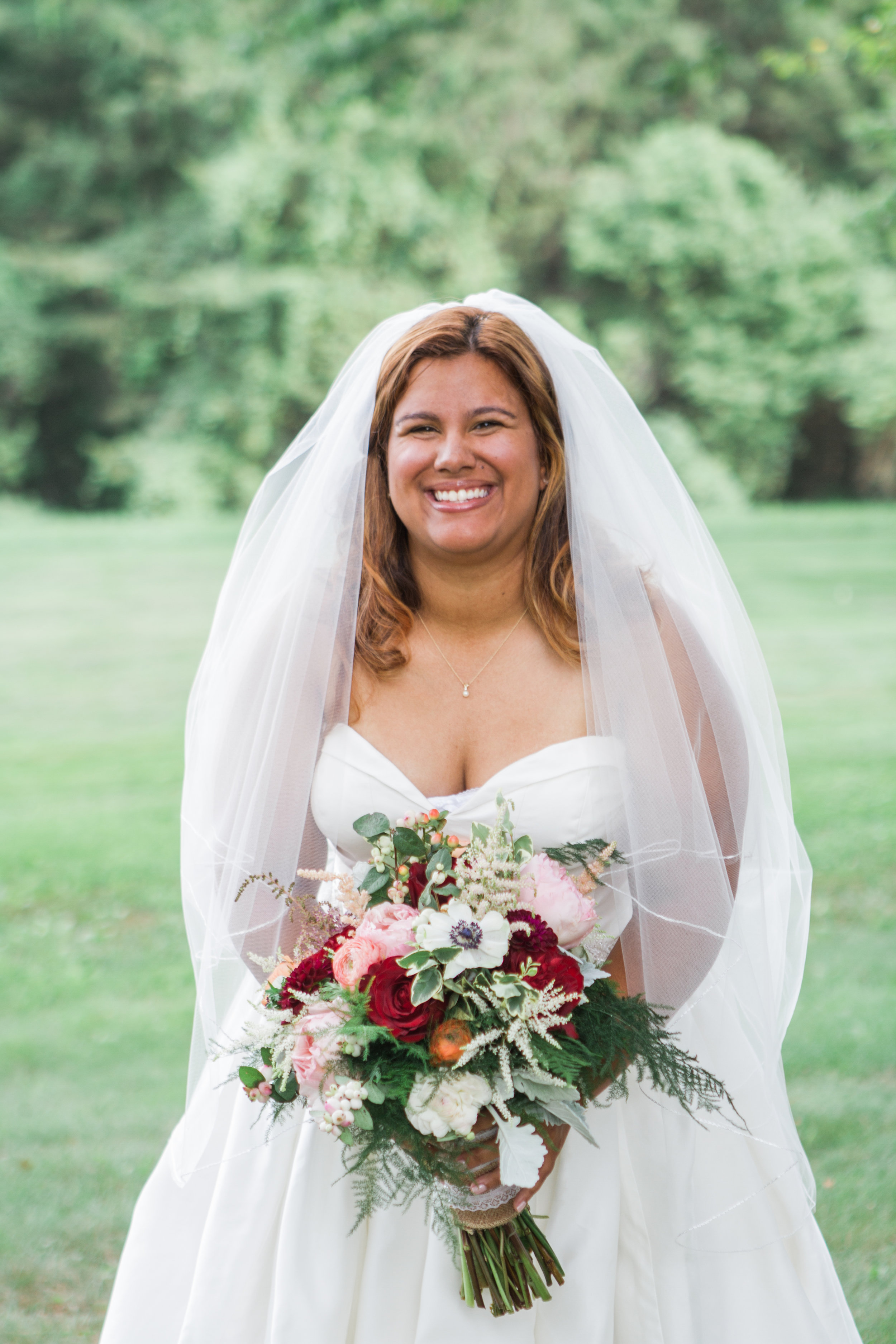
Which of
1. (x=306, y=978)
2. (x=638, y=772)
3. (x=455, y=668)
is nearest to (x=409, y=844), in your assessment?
(x=306, y=978)

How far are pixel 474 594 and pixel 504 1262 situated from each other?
1.31m

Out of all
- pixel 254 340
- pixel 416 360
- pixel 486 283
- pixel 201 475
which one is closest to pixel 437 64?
pixel 486 283

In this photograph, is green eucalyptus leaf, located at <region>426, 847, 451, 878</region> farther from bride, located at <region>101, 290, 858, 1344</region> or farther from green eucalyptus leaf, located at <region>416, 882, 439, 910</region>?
bride, located at <region>101, 290, 858, 1344</region>

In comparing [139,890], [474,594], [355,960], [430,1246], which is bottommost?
[139,890]

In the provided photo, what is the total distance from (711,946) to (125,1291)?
1.36m

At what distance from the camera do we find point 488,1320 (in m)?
2.34

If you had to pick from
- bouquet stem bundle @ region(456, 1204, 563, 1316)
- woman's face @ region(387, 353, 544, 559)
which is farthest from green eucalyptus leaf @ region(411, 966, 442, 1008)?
woman's face @ region(387, 353, 544, 559)

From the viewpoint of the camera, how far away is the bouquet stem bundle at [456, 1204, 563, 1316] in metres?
2.23

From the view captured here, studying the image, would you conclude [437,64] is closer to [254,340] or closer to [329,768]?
[254,340]

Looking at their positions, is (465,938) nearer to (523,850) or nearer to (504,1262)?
(523,850)

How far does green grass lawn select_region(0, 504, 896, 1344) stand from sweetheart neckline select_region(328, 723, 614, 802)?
1.94m

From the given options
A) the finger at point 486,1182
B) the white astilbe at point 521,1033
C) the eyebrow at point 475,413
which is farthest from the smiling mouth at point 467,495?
the finger at point 486,1182

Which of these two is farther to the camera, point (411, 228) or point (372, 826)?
point (411, 228)

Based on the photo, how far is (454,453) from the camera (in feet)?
8.44
